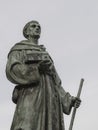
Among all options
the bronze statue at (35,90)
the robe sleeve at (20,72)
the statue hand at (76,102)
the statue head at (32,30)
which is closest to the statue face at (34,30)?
the statue head at (32,30)

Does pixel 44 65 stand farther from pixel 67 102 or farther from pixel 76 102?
pixel 76 102

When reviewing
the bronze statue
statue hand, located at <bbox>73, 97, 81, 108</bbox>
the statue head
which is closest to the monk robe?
the bronze statue

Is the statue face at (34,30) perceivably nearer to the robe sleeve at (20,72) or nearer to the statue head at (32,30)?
the statue head at (32,30)

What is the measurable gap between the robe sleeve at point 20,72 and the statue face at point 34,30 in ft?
3.49

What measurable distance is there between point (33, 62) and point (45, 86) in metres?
0.74

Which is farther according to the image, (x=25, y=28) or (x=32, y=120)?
(x=25, y=28)

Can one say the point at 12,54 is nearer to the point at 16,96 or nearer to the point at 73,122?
the point at 16,96

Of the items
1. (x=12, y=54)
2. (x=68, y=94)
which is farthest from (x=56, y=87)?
(x=12, y=54)

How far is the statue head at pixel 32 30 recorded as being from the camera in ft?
60.0

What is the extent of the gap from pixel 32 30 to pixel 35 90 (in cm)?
212

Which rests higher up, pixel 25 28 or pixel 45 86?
pixel 25 28

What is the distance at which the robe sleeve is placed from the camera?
17.1m

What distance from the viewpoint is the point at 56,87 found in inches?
699

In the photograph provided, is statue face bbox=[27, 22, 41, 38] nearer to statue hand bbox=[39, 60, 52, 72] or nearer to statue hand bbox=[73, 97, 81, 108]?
statue hand bbox=[39, 60, 52, 72]
